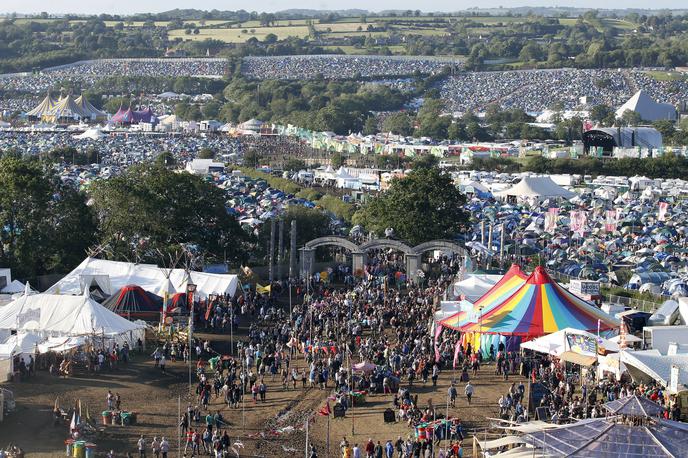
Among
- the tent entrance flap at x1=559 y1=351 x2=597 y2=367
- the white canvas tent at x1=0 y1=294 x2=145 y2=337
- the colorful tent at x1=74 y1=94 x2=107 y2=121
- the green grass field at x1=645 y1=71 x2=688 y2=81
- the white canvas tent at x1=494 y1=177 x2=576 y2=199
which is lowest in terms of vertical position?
the colorful tent at x1=74 y1=94 x2=107 y2=121

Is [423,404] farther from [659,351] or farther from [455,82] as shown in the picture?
[455,82]

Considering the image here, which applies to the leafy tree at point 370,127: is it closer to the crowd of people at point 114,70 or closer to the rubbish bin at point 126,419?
the crowd of people at point 114,70

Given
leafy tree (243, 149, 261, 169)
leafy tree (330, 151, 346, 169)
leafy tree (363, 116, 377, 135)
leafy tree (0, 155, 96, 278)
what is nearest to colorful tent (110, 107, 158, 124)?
leafy tree (363, 116, 377, 135)

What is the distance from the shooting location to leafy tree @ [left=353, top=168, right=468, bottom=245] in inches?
1494

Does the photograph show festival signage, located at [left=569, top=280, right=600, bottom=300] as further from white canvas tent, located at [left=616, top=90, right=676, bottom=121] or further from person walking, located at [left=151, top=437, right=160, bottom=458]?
white canvas tent, located at [left=616, top=90, right=676, bottom=121]

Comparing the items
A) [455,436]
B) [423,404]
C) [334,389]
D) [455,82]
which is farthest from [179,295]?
[455,82]

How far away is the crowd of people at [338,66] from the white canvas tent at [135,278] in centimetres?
12102

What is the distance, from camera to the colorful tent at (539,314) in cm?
2508

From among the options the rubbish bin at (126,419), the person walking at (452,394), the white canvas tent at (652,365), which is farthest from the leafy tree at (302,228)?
the white canvas tent at (652,365)

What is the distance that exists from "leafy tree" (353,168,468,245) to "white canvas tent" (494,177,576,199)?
16.5m

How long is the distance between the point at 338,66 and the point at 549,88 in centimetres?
3892

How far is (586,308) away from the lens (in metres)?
25.8

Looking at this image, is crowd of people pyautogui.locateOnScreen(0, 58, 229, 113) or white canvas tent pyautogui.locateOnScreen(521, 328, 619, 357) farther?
crowd of people pyautogui.locateOnScreen(0, 58, 229, 113)

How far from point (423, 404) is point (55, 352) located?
741 cm
